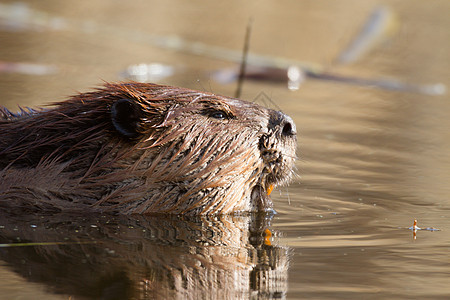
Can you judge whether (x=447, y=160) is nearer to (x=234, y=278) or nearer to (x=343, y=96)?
(x=343, y=96)

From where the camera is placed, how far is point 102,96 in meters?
4.28

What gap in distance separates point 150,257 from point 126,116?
830 mm

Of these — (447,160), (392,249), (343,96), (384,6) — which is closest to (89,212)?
(392,249)

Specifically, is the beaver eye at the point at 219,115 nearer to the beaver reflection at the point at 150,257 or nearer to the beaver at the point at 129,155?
the beaver at the point at 129,155

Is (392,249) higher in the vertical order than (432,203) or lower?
lower

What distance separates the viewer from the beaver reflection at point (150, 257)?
10.7 feet

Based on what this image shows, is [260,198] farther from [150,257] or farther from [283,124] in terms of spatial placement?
[150,257]

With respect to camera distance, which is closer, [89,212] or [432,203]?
[89,212]

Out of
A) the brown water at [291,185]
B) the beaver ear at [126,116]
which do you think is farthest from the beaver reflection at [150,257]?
the beaver ear at [126,116]

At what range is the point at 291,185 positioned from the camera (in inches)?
213

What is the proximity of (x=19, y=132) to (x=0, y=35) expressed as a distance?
6.21 meters

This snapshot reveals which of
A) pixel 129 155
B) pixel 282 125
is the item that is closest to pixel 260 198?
pixel 282 125

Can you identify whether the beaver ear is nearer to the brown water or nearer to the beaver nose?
the brown water

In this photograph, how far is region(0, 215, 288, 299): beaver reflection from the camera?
3258 mm
